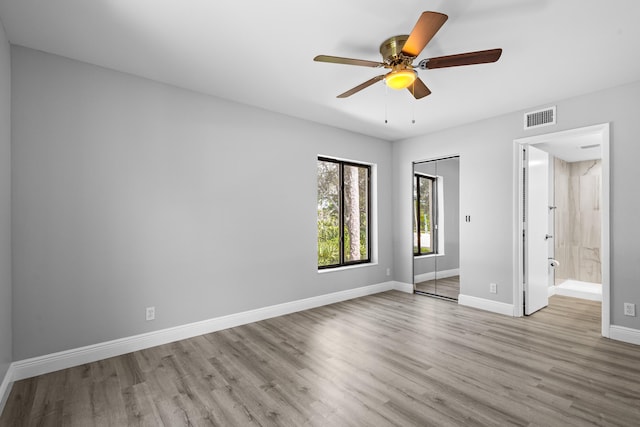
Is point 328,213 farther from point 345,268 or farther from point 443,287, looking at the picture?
point 443,287

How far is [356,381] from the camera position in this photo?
241 centimetres

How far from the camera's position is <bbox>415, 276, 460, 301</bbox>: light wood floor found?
15.7ft

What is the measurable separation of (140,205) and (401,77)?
268 centimetres

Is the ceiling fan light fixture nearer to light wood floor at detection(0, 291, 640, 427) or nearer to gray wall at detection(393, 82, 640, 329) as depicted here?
light wood floor at detection(0, 291, 640, 427)

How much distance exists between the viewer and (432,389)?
2295 mm

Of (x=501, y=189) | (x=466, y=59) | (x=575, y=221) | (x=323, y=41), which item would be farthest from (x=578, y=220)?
(x=323, y=41)

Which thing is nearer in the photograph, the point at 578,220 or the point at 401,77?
the point at 401,77

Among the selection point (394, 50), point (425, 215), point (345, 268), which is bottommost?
point (345, 268)

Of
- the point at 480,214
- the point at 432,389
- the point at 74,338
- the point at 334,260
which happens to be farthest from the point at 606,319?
the point at 74,338

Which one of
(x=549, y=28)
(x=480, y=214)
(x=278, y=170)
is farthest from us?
(x=480, y=214)

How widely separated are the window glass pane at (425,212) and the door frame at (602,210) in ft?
4.32

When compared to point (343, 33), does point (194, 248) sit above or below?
below

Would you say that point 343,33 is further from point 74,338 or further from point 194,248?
point 74,338

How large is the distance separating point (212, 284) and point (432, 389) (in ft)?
8.00
